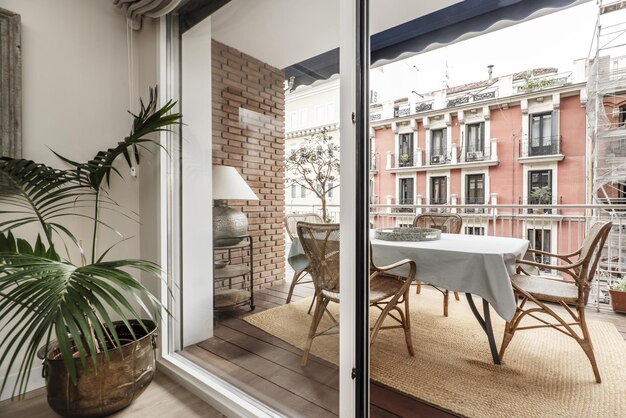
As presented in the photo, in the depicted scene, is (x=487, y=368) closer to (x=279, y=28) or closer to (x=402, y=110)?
(x=279, y=28)

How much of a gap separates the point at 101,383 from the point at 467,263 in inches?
79.5

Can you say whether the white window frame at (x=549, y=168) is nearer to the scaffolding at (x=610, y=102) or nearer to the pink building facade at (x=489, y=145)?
the pink building facade at (x=489, y=145)

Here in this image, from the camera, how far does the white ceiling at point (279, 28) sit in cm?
127

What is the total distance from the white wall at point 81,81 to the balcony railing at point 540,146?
8.83m

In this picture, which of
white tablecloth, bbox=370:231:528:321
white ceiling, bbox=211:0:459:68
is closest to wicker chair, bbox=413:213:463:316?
white tablecloth, bbox=370:231:528:321

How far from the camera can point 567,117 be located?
24.1 feet

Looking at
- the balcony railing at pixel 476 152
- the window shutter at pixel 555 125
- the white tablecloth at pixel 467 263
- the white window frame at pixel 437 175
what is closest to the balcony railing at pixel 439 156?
the white window frame at pixel 437 175

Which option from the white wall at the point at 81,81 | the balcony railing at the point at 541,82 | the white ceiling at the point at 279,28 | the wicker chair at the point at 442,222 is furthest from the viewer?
the balcony railing at the point at 541,82

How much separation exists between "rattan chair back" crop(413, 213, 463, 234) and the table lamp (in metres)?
2.09

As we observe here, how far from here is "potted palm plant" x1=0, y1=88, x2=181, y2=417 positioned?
0.82 metres

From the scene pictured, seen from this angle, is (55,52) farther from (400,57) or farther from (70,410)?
(400,57)

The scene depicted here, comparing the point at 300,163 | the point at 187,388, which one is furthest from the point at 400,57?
the point at 187,388

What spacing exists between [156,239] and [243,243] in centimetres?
60

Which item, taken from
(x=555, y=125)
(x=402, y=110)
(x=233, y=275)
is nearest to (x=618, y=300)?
(x=233, y=275)
